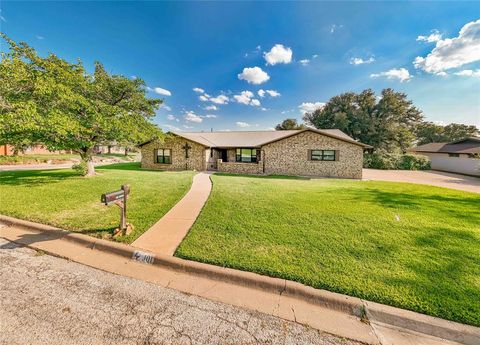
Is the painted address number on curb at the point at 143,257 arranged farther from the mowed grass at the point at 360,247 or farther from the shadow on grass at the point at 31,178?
the shadow on grass at the point at 31,178

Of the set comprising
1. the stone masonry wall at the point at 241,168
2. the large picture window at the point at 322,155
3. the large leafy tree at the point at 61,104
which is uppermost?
the large leafy tree at the point at 61,104

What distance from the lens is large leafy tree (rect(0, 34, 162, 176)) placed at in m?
8.72

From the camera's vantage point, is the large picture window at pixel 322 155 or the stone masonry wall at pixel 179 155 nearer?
the large picture window at pixel 322 155

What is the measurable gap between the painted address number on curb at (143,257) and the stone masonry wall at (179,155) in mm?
15972

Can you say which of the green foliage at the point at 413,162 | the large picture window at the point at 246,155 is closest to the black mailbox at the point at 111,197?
the large picture window at the point at 246,155

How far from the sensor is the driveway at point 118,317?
7.85ft

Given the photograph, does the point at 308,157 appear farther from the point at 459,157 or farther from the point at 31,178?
the point at 459,157

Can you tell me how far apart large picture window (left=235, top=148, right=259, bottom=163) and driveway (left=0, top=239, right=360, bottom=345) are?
1818 cm

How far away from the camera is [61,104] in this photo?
10.8m

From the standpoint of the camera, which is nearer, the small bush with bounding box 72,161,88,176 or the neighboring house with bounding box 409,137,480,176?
the small bush with bounding box 72,161,88,176

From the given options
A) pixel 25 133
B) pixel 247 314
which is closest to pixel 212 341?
pixel 247 314

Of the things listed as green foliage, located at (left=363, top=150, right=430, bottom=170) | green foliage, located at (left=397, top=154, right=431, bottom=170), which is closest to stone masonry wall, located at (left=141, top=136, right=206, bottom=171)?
green foliage, located at (left=363, top=150, right=430, bottom=170)

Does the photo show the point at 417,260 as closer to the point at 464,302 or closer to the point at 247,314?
the point at 464,302

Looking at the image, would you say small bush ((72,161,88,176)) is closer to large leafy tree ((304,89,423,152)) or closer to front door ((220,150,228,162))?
front door ((220,150,228,162))
